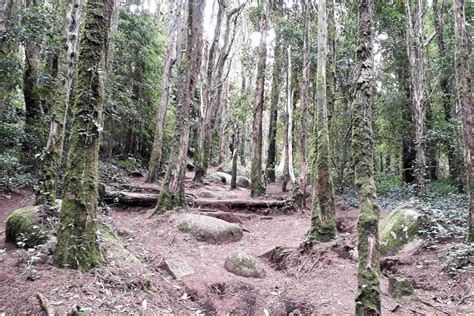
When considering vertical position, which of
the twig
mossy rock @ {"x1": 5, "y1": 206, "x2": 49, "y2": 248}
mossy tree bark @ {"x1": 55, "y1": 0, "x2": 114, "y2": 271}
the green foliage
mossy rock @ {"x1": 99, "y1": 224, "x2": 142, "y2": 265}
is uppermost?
the green foliage

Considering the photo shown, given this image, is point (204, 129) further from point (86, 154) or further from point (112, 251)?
point (86, 154)

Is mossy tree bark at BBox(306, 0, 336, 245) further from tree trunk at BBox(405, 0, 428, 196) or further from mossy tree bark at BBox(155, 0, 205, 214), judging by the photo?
tree trunk at BBox(405, 0, 428, 196)

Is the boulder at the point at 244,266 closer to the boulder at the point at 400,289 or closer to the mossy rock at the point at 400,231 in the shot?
the boulder at the point at 400,289

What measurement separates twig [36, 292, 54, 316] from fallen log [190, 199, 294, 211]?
7.83 meters

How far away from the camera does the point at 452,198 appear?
12.8 metres

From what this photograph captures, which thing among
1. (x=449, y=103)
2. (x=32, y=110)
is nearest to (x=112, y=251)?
(x=32, y=110)

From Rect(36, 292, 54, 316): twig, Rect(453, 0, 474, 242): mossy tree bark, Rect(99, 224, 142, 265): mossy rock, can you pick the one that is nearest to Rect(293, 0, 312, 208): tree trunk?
Rect(453, 0, 474, 242): mossy tree bark

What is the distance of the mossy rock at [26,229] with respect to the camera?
5.31 meters

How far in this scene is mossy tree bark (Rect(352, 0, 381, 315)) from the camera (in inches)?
161

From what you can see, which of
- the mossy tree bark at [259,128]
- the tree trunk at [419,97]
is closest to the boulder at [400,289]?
the tree trunk at [419,97]

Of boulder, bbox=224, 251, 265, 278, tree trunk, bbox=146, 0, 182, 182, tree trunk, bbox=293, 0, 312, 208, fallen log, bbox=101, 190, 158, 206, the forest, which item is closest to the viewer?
the forest

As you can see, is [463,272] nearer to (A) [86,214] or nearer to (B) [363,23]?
(B) [363,23]

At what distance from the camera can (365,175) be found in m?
4.45

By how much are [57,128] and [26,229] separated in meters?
2.68
